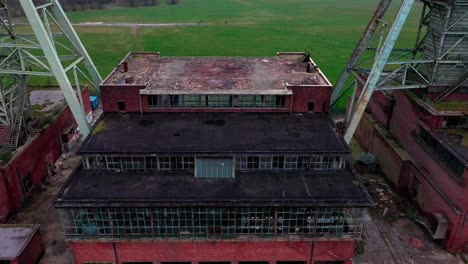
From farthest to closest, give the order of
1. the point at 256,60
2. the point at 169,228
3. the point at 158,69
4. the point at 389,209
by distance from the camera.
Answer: the point at 256,60
the point at 158,69
the point at 389,209
the point at 169,228

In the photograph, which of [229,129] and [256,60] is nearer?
[229,129]

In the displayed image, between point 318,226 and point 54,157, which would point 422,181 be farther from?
point 54,157

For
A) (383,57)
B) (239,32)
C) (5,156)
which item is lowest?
(239,32)

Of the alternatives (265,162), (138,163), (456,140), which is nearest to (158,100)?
(138,163)

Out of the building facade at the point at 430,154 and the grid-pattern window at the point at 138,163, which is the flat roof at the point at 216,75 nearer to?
the grid-pattern window at the point at 138,163

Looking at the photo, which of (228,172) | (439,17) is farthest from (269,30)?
(228,172)

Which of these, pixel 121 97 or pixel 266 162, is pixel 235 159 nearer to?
pixel 266 162

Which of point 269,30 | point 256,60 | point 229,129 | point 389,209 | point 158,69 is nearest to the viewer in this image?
point 229,129
